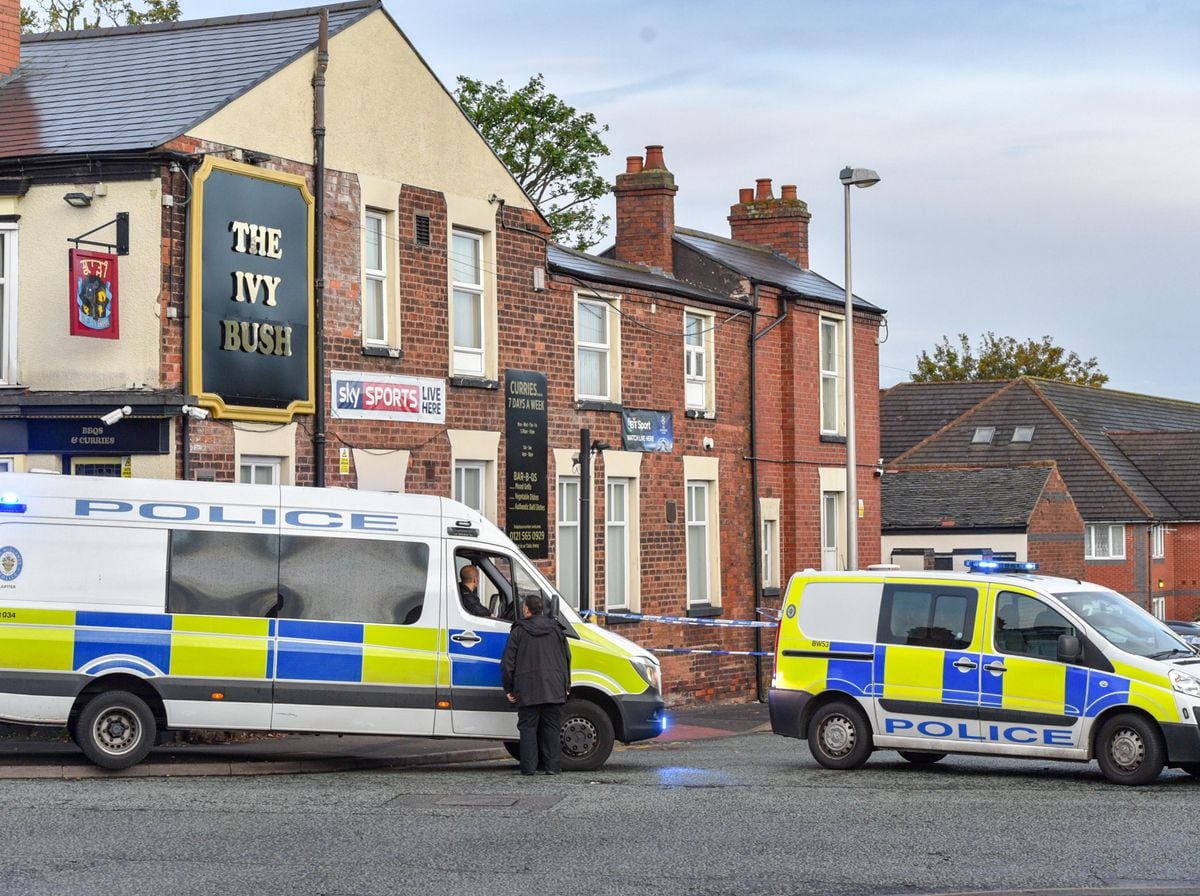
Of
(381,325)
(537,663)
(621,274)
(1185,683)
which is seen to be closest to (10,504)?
(537,663)

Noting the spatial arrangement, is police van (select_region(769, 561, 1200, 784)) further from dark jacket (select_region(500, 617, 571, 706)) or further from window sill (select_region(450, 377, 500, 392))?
window sill (select_region(450, 377, 500, 392))

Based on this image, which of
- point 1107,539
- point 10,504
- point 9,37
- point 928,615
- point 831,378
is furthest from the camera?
point 1107,539

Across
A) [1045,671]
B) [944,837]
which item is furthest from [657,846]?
[1045,671]

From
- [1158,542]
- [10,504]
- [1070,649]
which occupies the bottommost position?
[1070,649]

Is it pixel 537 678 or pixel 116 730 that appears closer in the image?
pixel 116 730

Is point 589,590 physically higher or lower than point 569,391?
lower

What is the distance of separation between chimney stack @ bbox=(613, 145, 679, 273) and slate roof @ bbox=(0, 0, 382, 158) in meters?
9.46

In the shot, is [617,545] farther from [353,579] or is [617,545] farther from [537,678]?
[537,678]

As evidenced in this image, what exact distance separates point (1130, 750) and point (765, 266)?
59.5 feet

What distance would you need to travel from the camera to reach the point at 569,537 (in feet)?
82.4

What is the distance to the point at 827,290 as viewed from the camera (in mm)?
31859

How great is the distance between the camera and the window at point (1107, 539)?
50.3 meters

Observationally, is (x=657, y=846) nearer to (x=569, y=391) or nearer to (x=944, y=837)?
(x=944, y=837)

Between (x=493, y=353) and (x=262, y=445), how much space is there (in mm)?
4683
